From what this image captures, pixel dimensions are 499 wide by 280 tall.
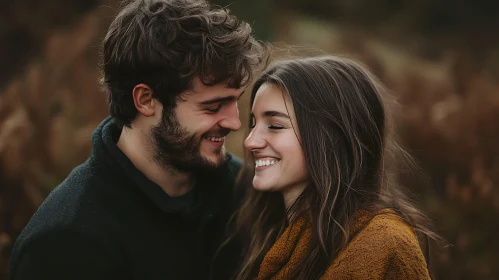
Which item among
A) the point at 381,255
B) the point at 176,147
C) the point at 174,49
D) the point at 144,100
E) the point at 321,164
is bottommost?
the point at 381,255

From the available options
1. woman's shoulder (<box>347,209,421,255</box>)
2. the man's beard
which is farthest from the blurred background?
woman's shoulder (<box>347,209,421,255</box>)

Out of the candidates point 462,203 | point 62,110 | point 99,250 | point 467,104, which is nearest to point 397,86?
point 467,104

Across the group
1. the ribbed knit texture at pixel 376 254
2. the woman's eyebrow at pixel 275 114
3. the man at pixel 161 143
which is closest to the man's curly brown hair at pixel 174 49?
the man at pixel 161 143

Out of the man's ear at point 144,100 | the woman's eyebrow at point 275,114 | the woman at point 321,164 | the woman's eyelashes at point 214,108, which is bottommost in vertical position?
the woman at point 321,164

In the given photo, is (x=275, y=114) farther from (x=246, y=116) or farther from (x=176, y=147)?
(x=246, y=116)

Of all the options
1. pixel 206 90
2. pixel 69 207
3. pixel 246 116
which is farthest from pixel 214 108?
pixel 246 116

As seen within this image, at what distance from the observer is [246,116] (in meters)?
4.79

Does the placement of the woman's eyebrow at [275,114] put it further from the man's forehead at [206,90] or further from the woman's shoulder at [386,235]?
the woman's shoulder at [386,235]

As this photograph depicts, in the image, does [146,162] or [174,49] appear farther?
[146,162]

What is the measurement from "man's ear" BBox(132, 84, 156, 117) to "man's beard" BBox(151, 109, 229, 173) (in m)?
0.07

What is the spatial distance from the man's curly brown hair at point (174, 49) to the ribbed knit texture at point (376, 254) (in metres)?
0.88

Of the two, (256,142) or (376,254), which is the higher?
(256,142)

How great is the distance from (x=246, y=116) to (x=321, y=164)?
2.15 m

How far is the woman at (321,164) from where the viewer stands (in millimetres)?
2631
